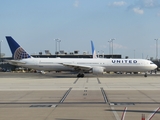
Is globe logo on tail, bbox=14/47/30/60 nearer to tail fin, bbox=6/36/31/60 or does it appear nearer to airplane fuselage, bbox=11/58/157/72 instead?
tail fin, bbox=6/36/31/60

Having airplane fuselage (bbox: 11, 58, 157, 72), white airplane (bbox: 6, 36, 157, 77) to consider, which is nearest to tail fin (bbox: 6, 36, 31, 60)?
white airplane (bbox: 6, 36, 157, 77)

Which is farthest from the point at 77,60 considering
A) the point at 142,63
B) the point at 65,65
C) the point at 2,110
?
the point at 2,110

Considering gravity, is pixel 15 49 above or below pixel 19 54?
above

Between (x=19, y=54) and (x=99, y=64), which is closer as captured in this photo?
(x=99, y=64)

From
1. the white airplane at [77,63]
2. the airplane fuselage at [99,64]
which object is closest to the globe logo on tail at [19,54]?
the white airplane at [77,63]

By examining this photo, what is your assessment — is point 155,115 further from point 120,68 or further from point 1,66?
point 1,66

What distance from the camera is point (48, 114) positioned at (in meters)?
12.5

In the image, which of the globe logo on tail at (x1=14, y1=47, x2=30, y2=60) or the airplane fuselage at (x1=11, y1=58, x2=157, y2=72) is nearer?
the airplane fuselage at (x1=11, y1=58, x2=157, y2=72)

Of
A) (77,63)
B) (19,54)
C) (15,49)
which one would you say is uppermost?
(15,49)

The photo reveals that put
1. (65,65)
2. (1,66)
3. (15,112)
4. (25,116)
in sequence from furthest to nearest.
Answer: (1,66), (65,65), (15,112), (25,116)

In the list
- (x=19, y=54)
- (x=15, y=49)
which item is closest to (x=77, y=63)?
(x=19, y=54)

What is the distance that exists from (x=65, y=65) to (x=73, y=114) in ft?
120

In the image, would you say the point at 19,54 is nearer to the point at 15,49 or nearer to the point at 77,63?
the point at 15,49

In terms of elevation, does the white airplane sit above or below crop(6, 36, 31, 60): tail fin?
below
